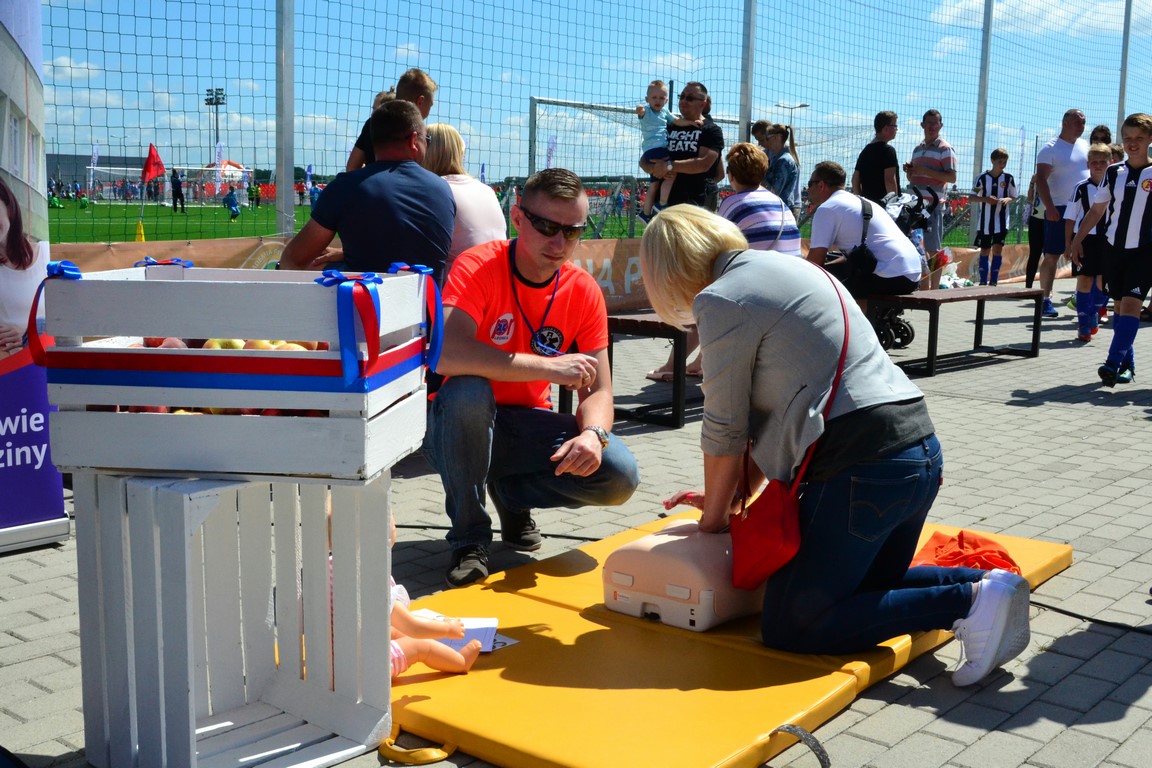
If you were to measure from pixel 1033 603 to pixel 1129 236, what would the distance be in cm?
542

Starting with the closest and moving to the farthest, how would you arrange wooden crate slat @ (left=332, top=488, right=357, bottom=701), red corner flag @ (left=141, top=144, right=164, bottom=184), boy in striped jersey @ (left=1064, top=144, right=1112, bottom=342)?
wooden crate slat @ (left=332, top=488, right=357, bottom=701) < red corner flag @ (left=141, top=144, right=164, bottom=184) < boy in striped jersey @ (left=1064, top=144, right=1112, bottom=342)

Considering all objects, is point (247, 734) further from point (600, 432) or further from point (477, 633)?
point (600, 432)

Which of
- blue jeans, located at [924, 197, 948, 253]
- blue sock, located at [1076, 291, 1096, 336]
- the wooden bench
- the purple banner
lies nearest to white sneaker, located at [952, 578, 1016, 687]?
the purple banner

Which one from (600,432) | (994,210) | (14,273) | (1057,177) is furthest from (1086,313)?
(14,273)

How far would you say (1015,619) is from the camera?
3.28 meters

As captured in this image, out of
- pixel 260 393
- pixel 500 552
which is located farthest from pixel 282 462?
pixel 500 552

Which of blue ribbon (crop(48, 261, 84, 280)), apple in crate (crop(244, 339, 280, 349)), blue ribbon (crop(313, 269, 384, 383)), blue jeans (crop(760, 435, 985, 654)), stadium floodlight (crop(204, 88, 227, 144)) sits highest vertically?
stadium floodlight (crop(204, 88, 227, 144))

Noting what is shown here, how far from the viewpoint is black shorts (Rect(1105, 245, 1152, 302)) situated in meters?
8.38

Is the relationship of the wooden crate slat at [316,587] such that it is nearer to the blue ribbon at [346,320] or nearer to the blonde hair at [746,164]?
the blue ribbon at [346,320]

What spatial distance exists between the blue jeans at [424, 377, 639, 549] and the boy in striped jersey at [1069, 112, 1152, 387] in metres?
5.62

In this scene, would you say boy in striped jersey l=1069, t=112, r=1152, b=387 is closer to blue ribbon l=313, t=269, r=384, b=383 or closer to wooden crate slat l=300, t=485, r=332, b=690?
wooden crate slat l=300, t=485, r=332, b=690

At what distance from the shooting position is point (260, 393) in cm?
253

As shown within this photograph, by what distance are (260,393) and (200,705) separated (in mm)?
972

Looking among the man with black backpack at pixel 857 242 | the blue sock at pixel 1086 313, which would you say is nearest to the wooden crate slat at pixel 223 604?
the man with black backpack at pixel 857 242
